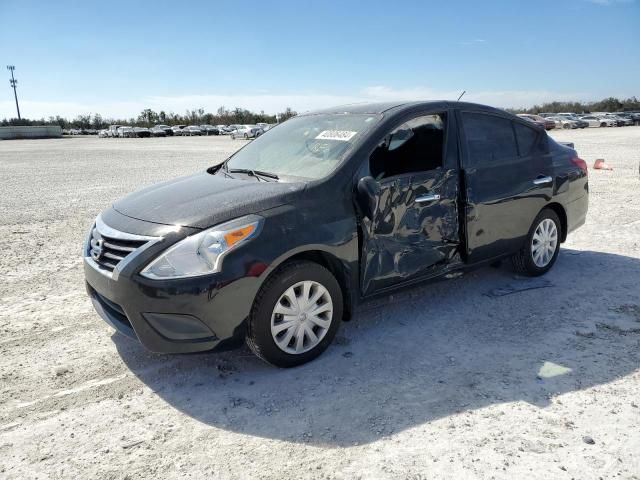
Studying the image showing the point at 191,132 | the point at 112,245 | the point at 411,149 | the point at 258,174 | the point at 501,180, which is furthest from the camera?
the point at 191,132

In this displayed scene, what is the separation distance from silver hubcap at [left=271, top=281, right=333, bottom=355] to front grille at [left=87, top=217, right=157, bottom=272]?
3.02 feet

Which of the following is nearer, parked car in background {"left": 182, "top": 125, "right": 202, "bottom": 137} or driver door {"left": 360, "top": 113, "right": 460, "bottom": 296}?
driver door {"left": 360, "top": 113, "right": 460, "bottom": 296}

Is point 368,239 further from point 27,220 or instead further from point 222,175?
point 27,220

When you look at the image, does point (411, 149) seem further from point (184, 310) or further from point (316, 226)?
point (184, 310)

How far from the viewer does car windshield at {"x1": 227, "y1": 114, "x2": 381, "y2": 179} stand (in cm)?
→ 381

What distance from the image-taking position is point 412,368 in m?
3.44

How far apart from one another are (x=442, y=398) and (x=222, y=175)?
242 cm

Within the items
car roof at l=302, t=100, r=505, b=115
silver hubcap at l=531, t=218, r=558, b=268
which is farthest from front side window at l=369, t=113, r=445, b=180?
silver hubcap at l=531, t=218, r=558, b=268

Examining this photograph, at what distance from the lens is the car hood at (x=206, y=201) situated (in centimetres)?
327

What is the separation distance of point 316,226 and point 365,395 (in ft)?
3.62

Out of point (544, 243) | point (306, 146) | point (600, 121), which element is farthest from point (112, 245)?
point (600, 121)

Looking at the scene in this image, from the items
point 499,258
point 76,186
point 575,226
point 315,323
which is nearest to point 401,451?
point 315,323

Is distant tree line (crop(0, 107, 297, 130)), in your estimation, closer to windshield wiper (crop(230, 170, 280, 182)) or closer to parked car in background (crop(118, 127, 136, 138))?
parked car in background (crop(118, 127, 136, 138))

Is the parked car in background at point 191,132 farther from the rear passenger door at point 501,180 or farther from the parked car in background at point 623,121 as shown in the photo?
the rear passenger door at point 501,180
